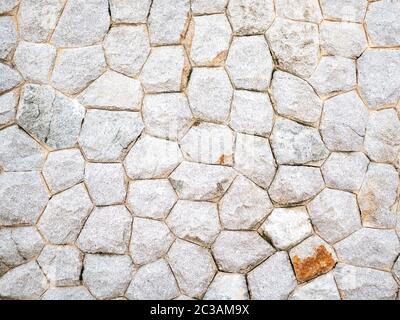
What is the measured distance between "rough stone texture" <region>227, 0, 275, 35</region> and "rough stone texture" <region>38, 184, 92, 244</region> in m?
1.58

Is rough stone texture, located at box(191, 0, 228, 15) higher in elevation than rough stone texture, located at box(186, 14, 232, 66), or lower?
higher

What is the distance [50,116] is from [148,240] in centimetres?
109

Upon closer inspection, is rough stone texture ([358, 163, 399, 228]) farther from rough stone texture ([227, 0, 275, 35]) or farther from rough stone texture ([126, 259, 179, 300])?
rough stone texture ([126, 259, 179, 300])

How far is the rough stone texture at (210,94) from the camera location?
2.47m

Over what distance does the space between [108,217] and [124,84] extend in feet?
3.04

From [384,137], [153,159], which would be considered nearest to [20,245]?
[153,159]

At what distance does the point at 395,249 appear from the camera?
247 cm

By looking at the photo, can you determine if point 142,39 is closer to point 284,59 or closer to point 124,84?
point 124,84

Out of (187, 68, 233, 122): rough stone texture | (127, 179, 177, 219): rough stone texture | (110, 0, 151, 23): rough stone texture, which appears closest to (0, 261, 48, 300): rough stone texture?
(127, 179, 177, 219): rough stone texture

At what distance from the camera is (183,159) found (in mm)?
2473

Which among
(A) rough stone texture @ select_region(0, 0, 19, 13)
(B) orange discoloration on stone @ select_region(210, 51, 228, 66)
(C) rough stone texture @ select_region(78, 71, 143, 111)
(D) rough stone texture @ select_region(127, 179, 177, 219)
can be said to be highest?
(A) rough stone texture @ select_region(0, 0, 19, 13)

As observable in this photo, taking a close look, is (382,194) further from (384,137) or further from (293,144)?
(293,144)

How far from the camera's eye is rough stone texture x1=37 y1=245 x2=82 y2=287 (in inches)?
97.2

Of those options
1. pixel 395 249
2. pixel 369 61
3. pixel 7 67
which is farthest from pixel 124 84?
pixel 395 249
